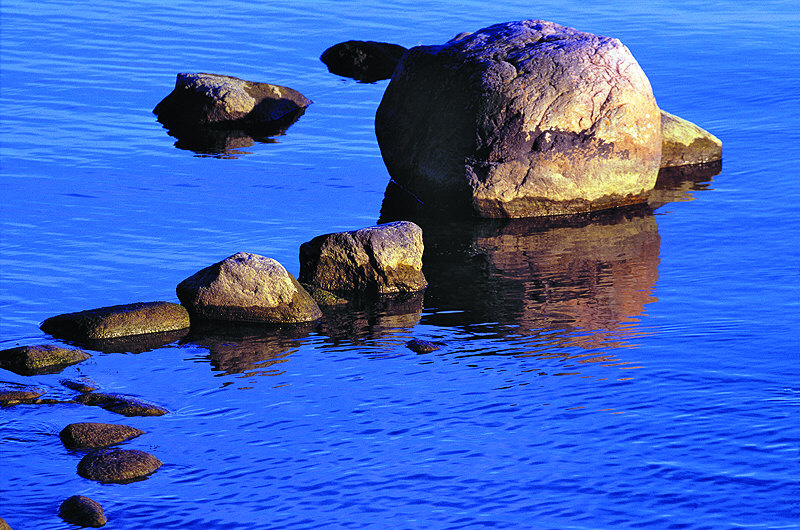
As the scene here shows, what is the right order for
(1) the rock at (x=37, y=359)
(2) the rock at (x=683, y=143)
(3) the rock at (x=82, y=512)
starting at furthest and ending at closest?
(2) the rock at (x=683, y=143) < (1) the rock at (x=37, y=359) < (3) the rock at (x=82, y=512)

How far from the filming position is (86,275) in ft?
47.6

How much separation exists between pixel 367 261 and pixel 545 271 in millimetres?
2270

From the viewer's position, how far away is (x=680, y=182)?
18.9 metres

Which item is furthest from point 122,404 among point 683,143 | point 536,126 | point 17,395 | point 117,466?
point 683,143

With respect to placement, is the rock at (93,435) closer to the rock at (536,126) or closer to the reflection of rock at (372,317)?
the reflection of rock at (372,317)

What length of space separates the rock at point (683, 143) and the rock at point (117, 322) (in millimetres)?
9257

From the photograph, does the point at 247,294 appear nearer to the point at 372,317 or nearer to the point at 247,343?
the point at 247,343

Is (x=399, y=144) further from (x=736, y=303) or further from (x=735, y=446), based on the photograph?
(x=735, y=446)

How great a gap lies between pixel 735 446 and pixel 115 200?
33.2 feet

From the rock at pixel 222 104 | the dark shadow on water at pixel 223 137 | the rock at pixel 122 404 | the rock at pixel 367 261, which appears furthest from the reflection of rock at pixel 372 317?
the rock at pixel 222 104

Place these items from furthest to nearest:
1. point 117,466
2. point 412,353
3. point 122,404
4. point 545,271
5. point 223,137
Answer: point 223,137, point 545,271, point 412,353, point 122,404, point 117,466

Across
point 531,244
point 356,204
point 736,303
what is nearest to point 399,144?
point 356,204

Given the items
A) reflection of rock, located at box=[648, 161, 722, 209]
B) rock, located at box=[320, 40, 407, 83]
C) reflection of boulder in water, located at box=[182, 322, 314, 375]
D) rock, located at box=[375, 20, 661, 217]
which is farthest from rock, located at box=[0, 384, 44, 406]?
rock, located at box=[320, 40, 407, 83]

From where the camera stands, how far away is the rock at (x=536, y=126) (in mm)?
16828
